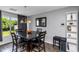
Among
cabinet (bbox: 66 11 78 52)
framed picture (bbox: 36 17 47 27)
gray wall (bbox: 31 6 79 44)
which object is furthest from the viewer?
framed picture (bbox: 36 17 47 27)

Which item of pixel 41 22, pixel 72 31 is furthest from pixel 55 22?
pixel 72 31

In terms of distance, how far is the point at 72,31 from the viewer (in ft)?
9.41

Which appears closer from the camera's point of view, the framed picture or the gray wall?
the gray wall

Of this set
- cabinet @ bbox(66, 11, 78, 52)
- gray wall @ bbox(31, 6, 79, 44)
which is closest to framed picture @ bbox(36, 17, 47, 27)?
gray wall @ bbox(31, 6, 79, 44)

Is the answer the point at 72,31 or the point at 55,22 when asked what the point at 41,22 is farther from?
the point at 72,31

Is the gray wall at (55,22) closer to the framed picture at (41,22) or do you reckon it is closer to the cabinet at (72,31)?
the framed picture at (41,22)

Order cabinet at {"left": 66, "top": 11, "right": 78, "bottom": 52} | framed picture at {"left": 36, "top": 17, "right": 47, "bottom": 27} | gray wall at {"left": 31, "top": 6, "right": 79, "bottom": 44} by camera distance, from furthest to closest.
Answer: framed picture at {"left": 36, "top": 17, "right": 47, "bottom": 27}
gray wall at {"left": 31, "top": 6, "right": 79, "bottom": 44}
cabinet at {"left": 66, "top": 11, "right": 78, "bottom": 52}

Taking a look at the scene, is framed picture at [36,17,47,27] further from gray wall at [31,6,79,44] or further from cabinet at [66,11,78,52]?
cabinet at [66,11,78,52]

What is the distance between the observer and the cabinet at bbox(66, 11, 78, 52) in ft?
9.02

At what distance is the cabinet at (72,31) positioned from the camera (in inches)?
108

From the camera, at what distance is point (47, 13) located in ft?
14.4

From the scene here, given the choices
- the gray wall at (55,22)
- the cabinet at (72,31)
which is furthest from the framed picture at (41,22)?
the cabinet at (72,31)

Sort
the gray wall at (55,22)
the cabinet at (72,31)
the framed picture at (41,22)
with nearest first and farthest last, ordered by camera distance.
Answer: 1. the cabinet at (72,31)
2. the gray wall at (55,22)
3. the framed picture at (41,22)
